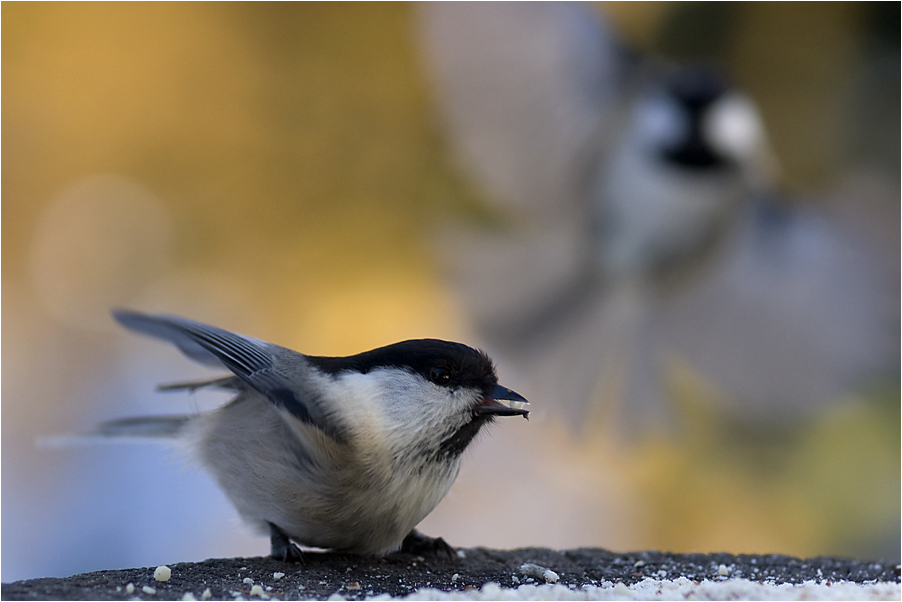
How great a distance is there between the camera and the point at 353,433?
0.68 metres

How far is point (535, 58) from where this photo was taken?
1717mm

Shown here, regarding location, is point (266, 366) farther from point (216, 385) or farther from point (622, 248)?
point (622, 248)

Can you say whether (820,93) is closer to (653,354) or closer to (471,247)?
(653,354)

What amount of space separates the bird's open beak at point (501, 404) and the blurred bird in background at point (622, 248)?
102cm

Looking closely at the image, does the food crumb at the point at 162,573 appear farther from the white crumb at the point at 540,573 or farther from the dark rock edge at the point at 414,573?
the white crumb at the point at 540,573

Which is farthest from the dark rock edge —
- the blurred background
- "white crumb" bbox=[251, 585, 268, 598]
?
the blurred background

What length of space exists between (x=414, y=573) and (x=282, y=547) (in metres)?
0.14

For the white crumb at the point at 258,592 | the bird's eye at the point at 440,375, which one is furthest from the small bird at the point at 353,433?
the white crumb at the point at 258,592

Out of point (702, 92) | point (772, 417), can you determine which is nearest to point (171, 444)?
point (702, 92)

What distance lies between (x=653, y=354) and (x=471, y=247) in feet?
1.72

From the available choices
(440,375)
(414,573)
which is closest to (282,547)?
(414,573)

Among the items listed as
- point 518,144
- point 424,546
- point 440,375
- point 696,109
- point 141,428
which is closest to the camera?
point 440,375

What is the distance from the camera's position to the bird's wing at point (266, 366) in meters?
0.68

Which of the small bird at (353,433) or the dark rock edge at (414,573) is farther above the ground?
the small bird at (353,433)
